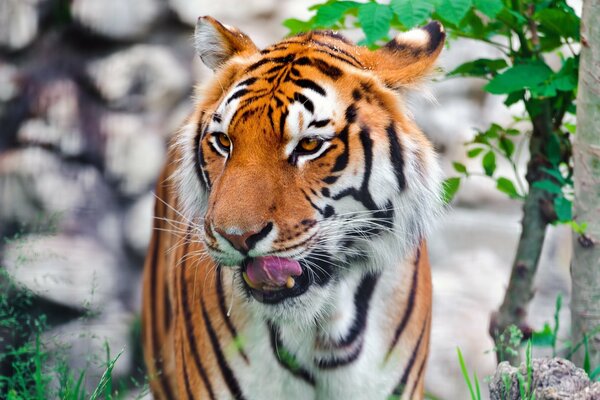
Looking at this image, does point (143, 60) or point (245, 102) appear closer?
point (245, 102)

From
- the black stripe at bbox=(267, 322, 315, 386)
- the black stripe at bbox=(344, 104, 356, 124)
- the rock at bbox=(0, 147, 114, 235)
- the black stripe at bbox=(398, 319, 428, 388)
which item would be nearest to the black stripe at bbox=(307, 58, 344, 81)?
the black stripe at bbox=(344, 104, 356, 124)

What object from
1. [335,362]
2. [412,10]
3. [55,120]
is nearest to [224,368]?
[335,362]

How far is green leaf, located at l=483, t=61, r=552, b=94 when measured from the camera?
2.83 m

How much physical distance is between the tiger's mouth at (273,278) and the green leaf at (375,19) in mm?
643

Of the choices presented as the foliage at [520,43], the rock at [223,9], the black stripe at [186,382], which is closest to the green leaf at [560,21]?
the foliage at [520,43]

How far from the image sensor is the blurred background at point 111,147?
17.2ft

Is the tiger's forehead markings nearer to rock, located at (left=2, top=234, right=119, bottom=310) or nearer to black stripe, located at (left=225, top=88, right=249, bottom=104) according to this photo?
black stripe, located at (left=225, top=88, right=249, bottom=104)

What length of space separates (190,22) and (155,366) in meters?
2.35

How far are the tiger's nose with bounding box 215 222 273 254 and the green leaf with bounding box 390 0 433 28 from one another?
2.23 feet

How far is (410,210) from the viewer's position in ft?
8.23

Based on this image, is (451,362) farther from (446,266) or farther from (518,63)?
(518,63)

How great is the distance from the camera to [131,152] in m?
5.43

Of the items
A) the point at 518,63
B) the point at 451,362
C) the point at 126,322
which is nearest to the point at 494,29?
the point at 518,63

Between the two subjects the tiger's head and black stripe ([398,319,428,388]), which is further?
black stripe ([398,319,428,388])
